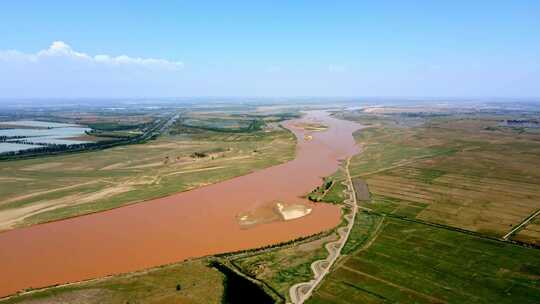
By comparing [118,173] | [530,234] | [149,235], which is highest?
[118,173]

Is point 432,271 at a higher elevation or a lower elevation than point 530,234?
lower

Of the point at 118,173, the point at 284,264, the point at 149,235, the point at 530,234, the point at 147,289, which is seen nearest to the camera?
the point at 147,289

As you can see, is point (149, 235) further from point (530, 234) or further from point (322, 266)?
point (530, 234)

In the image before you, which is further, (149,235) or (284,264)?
(149,235)

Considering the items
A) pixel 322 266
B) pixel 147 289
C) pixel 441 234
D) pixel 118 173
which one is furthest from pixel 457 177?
pixel 118 173

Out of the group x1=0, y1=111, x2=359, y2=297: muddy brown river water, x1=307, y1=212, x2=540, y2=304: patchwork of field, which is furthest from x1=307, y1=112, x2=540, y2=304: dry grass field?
x1=0, y1=111, x2=359, y2=297: muddy brown river water

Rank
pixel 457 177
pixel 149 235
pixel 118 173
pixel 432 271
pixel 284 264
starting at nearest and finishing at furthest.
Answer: pixel 432 271 → pixel 284 264 → pixel 149 235 → pixel 457 177 → pixel 118 173
